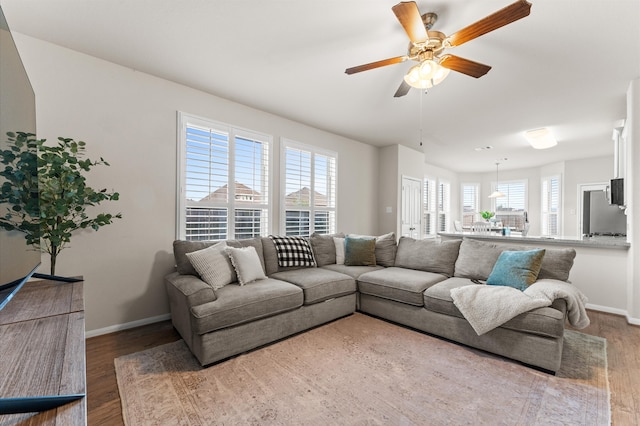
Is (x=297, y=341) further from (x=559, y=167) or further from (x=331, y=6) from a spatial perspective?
(x=559, y=167)

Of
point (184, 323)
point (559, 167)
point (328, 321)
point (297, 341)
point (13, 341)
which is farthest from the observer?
point (559, 167)

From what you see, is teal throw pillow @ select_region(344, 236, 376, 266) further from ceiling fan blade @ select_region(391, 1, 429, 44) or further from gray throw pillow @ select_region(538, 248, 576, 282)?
ceiling fan blade @ select_region(391, 1, 429, 44)

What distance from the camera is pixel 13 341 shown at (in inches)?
35.4

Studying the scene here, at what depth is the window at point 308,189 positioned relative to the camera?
418cm

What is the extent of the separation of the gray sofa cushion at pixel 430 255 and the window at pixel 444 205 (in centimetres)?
506

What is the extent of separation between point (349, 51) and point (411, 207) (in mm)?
4137

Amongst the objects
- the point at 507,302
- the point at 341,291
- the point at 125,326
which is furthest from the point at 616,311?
the point at 125,326

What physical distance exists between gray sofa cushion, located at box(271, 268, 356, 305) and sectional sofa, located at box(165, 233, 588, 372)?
1cm

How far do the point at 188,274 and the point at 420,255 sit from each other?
105 inches

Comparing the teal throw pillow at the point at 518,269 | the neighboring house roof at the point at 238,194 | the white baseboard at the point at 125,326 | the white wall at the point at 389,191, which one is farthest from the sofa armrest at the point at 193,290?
the white wall at the point at 389,191

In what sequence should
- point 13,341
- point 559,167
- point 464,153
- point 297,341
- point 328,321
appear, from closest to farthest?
point 13,341
point 297,341
point 328,321
point 464,153
point 559,167

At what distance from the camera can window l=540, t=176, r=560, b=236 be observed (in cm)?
718

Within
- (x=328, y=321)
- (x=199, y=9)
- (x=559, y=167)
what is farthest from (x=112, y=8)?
(x=559, y=167)

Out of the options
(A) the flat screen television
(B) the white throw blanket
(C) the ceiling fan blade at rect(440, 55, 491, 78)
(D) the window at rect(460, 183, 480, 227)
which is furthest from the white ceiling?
(D) the window at rect(460, 183, 480, 227)
